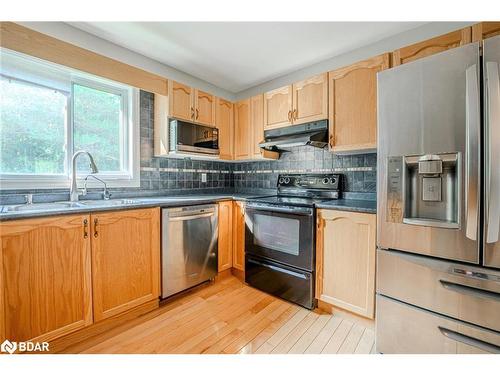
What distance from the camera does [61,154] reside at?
1.88m

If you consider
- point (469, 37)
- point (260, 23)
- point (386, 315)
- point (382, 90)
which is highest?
point (260, 23)

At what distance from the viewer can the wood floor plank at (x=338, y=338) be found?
141 centimetres

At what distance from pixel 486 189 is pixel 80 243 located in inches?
87.9

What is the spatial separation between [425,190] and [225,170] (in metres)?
2.39

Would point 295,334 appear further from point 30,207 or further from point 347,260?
point 30,207

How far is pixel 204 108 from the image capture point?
2475mm

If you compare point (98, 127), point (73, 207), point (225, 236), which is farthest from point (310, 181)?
point (98, 127)

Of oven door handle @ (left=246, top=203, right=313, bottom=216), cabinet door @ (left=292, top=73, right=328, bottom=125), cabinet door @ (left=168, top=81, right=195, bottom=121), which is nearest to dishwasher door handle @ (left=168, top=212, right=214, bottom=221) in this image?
oven door handle @ (left=246, top=203, right=313, bottom=216)

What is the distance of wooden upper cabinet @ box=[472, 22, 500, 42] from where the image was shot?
132cm

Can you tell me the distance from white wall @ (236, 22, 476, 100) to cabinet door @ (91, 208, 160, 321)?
2.00 metres

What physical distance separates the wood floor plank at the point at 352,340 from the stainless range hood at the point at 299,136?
Answer: 148 cm

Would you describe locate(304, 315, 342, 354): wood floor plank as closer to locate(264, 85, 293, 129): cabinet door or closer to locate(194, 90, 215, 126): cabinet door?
locate(264, 85, 293, 129): cabinet door
